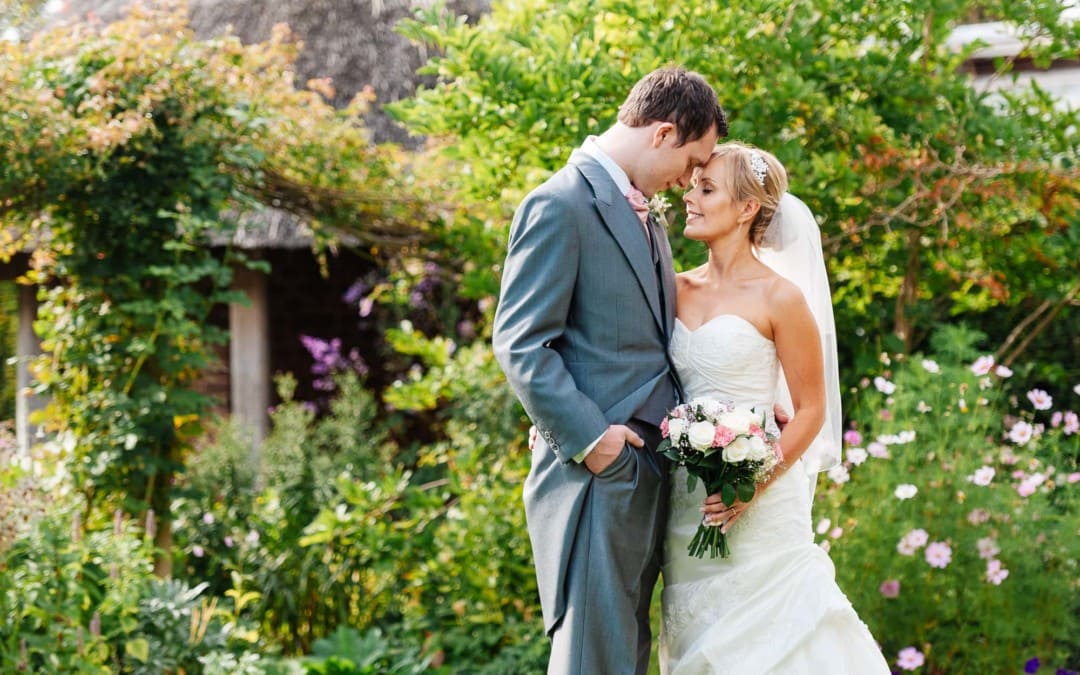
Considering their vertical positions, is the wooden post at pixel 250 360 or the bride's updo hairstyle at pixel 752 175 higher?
the bride's updo hairstyle at pixel 752 175

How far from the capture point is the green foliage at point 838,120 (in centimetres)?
470

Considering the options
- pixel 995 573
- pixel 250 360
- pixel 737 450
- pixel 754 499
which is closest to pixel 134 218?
pixel 250 360

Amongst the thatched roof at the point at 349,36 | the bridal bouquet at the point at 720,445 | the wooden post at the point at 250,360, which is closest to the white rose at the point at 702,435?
the bridal bouquet at the point at 720,445

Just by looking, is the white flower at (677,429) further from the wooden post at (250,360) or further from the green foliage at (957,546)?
the wooden post at (250,360)

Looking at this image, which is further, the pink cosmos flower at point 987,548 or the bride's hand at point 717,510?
the pink cosmos flower at point 987,548

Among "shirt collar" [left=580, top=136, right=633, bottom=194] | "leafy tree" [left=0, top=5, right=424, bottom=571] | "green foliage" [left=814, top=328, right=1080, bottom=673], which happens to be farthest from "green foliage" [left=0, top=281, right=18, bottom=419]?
"shirt collar" [left=580, top=136, right=633, bottom=194]

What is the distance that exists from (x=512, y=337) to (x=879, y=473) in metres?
2.03

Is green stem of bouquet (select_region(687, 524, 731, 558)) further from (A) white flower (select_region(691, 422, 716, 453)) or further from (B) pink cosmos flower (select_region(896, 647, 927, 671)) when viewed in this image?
(B) pink cosmos flower (select_region(896, 647, 927, 671))

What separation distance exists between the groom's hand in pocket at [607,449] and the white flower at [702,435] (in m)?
0.18

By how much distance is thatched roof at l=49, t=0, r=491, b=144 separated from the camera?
7.69m

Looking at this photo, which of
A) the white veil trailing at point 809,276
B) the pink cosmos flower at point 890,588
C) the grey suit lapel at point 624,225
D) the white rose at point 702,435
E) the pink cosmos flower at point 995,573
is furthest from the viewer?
the pink cosmos flower at point 890,588

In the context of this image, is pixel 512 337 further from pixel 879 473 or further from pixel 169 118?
pixel 169 118

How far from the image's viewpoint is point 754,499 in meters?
3.14

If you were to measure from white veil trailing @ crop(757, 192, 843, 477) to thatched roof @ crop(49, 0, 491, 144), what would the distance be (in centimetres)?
452
